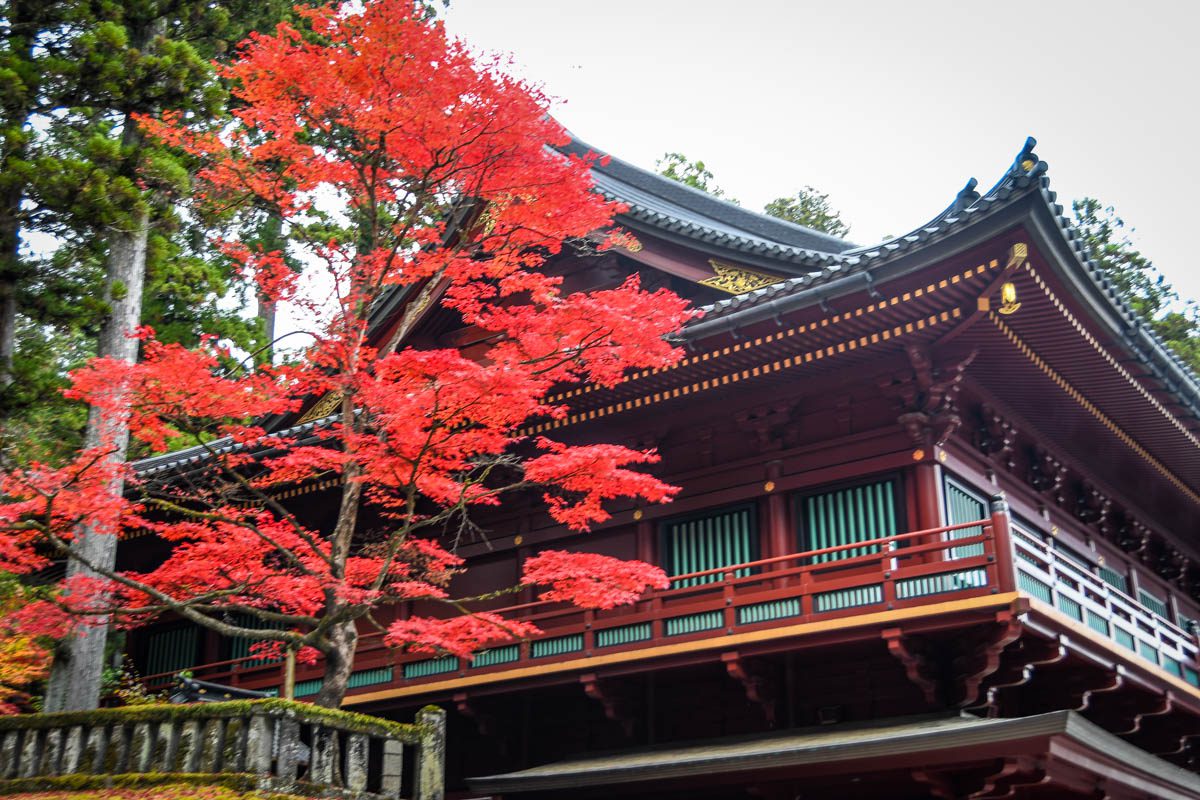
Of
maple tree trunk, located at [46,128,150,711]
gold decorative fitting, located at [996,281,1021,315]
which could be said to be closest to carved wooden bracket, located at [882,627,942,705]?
gold decorative fitting, located at [996,281,1021,315]

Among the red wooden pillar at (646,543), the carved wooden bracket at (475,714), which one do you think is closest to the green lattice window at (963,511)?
the red wooden pillar at (646,543)

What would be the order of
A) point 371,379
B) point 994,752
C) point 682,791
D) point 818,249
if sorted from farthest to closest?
1. point 818,249
2. point 682,791
3. point 371,379
4. point 994,752

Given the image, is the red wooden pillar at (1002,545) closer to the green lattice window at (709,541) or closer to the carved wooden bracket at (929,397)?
the carved wooden bracket at (929,397)

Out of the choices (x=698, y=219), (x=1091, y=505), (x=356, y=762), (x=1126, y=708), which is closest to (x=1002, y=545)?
(x=1126, y=708)

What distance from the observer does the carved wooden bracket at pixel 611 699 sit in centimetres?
1541

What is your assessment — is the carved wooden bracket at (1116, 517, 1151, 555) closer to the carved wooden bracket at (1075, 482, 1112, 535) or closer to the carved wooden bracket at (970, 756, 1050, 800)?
the carved wooden bracket at (1075, 482, 1112, 535)

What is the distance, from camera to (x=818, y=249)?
20.5 meters

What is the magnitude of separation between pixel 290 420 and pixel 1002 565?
12.6 m

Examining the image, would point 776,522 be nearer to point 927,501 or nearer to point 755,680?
point 927,501

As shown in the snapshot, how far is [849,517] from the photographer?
15461 mm

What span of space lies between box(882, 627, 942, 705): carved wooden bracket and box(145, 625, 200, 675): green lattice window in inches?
530

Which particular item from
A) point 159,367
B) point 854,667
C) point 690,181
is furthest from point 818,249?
point 690,181

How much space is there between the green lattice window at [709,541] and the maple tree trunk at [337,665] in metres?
5.44

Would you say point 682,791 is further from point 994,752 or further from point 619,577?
point 994,752
